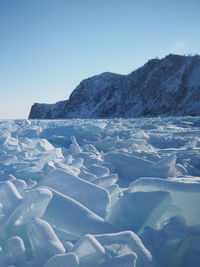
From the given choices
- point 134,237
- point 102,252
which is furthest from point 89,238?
point 134,237

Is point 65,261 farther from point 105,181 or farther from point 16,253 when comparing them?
point 105,181

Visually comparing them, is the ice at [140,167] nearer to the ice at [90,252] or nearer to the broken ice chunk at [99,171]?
the broken ice chunk at [99,171]

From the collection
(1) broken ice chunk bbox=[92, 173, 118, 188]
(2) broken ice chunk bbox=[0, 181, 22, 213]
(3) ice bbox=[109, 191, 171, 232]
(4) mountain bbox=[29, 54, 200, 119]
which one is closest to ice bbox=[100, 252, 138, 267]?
(3) ice bbox=[109, 191, 171, 232]

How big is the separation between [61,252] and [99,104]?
133 ft

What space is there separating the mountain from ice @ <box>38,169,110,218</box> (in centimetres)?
2549

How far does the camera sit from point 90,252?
0.91 metres

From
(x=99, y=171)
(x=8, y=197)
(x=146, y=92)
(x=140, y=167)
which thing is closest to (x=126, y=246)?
(x=8, y=197)

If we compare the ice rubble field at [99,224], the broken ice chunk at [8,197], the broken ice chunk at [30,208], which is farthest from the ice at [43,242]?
the broken ice chunk at [8,197]

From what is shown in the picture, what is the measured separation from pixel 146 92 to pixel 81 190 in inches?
1328

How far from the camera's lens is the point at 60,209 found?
4.09ft

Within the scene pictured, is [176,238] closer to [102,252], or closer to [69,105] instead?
[102,252]

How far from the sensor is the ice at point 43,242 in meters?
0.94

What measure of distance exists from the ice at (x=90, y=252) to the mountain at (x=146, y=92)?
2603 centimetres

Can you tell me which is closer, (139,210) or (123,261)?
(123,261)
